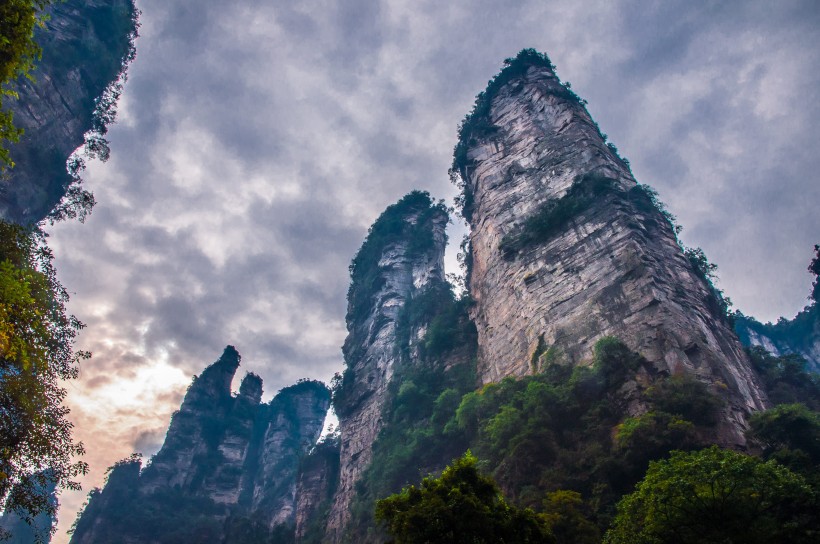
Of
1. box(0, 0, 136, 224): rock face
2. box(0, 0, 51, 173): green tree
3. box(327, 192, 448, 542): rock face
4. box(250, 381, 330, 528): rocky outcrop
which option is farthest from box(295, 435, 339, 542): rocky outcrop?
box(0, 0, 51, 173): green tree

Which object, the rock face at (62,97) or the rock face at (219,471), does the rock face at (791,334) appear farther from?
the rock face at (62,97)

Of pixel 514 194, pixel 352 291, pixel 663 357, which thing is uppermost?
pixel 352 291

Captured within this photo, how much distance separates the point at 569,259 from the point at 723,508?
17.5 m

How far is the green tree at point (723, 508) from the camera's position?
888 centimetres

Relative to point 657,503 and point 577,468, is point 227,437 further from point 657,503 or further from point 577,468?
point 657,503

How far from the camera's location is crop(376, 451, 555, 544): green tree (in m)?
7.98

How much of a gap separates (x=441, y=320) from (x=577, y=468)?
20541mm

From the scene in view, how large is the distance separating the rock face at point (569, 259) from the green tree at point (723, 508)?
590 cm

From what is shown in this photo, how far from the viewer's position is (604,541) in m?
10.2

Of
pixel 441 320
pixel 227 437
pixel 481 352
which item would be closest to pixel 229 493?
pixel 227 437

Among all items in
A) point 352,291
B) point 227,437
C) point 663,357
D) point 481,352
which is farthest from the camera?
point 227,437

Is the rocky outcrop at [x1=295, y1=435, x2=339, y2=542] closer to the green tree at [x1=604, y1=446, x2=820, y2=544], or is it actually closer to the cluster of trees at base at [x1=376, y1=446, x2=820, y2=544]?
the cluster of trees at base at [x1=376, y1=446, x2=820, y2=544]

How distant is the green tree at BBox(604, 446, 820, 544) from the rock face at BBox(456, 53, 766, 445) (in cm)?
590

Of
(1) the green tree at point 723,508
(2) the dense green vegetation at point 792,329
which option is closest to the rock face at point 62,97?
(1) the green tree at point 723,508
